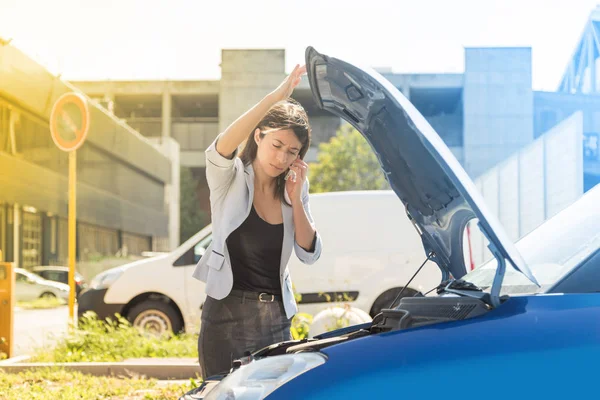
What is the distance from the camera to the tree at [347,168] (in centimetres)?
4019

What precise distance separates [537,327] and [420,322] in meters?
0.34

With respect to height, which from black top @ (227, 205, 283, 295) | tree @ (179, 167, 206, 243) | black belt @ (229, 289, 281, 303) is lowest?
black belt @ (229, 289, 281, 303)

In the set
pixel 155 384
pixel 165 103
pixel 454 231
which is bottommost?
pixel 155 384

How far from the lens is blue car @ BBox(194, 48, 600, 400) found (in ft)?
5.81

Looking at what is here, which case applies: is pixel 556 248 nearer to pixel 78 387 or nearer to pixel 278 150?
pixel 278 150

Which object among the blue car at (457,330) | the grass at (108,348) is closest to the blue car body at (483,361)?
the blue car at (457,330)

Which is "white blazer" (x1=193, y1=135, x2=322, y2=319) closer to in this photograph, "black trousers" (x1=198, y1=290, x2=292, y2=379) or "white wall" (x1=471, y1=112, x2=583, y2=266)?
"black trousers" (x1=198, y1=290, x2=292, y2=379)

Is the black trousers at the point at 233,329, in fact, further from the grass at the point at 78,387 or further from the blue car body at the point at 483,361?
the grass at the point at 78,387

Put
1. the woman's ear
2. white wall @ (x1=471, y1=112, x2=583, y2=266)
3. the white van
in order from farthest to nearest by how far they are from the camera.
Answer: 1. white wall @ (x1=471, y1=112, x2=583, y2=266)
2. the white van
3. the woman's ear

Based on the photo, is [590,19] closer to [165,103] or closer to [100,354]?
[100,354]

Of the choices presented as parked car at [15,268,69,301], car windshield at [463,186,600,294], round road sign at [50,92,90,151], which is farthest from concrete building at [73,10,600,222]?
car windshield at [463,186,600,294]

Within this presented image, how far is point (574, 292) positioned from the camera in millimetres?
2006

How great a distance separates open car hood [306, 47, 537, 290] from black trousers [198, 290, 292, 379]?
0.77 metres

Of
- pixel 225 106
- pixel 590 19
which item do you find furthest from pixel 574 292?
pixel 225 106
